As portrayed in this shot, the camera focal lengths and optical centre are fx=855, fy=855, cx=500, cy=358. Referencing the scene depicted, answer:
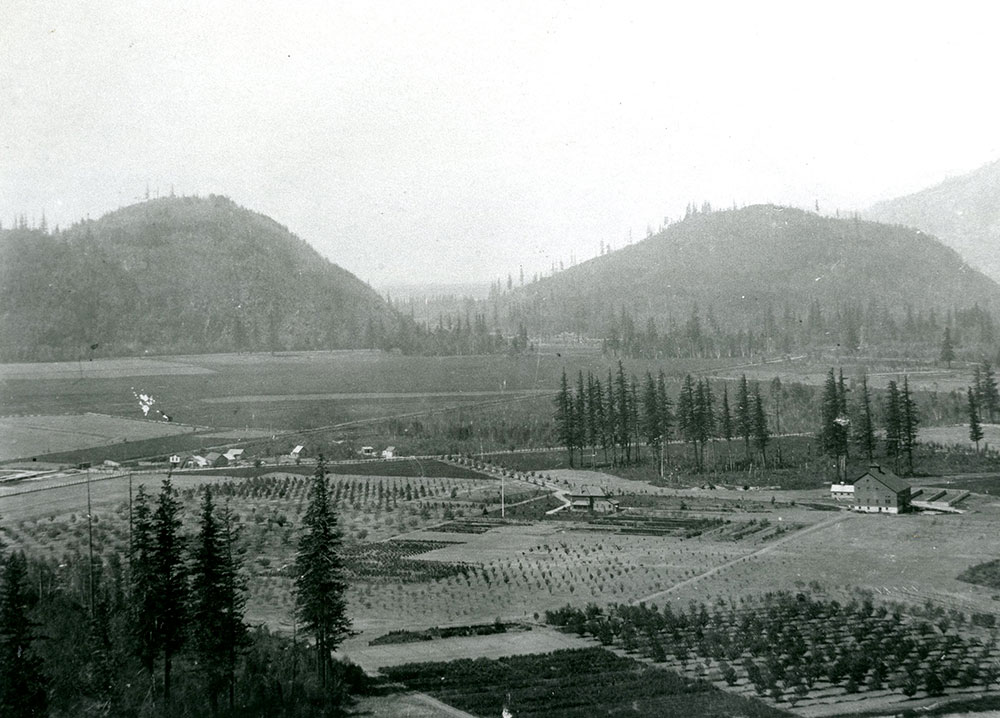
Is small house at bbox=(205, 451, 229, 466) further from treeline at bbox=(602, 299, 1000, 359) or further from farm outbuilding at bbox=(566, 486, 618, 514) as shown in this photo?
treeline at bbox=(602, 299, 1000, 359)

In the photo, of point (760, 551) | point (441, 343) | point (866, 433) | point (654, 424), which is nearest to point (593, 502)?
point (760, 551)

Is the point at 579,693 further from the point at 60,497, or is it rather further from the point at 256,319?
the point at 256,319

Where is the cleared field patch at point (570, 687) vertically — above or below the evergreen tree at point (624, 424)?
below

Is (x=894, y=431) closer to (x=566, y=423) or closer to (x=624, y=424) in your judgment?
(x=624, y=424)

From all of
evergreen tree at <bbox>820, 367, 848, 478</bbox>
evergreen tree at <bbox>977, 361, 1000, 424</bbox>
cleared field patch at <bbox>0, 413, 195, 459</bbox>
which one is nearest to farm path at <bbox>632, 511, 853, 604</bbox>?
evergreen tree at <bbox>820, 367, 848, 478</bbox>

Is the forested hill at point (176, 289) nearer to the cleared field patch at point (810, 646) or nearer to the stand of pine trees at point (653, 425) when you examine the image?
the stand of pine trees at point (653, 425)

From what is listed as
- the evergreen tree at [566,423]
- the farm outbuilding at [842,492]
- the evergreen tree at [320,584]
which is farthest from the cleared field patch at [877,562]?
the evergreen tree at [566,423]

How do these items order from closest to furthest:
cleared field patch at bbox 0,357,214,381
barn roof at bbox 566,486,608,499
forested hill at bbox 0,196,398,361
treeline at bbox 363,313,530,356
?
barn roof at bbox 566,486,608,499, cleared field patch at bbox 0,357,214,381, forested hill at bbox 0,196,398,361, treeline at bbox 363,313,530,356
